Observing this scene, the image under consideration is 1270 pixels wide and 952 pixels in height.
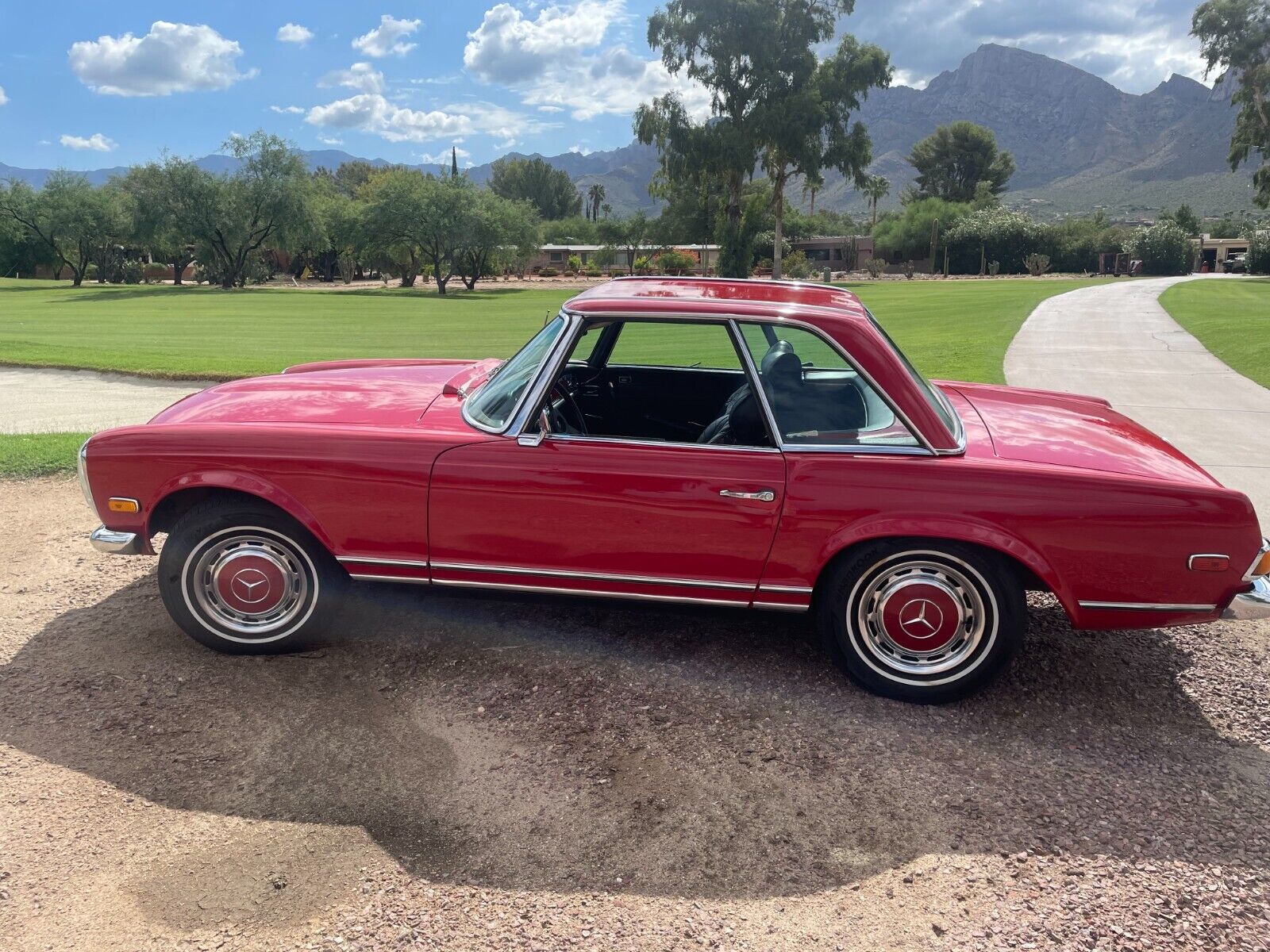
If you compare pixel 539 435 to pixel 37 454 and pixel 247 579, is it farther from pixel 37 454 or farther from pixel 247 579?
pixel 37 454

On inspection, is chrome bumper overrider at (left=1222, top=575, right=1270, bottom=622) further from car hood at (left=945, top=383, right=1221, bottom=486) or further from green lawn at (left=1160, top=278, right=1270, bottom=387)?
green lawn at (left=1160, top=278, right=1270, bottom=387)

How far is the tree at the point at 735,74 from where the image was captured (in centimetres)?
5253

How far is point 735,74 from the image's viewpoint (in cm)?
5369

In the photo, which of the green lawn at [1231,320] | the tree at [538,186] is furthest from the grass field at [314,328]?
the tree at [538,186]

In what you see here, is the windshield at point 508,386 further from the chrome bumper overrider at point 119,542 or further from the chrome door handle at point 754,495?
the chrome bumper overrider at point 119,542

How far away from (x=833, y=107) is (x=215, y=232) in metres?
37.6

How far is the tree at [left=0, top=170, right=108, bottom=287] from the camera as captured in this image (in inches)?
2254

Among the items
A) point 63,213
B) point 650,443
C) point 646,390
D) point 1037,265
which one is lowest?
point 650,443

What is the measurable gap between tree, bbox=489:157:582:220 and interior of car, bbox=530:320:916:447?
124714mm

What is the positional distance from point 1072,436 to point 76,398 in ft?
37.5

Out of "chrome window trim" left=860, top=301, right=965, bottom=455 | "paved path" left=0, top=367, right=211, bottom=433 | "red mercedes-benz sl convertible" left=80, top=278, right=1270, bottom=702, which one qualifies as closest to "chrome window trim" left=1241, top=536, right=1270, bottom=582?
"red mercedes-benz sl convertible" left=80, top=278, right=1270, bottom=702

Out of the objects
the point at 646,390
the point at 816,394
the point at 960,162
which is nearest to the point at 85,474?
the point at 646,390

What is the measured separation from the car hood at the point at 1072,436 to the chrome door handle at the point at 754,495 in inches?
35.3

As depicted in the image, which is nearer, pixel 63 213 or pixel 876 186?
pixel 63 213
